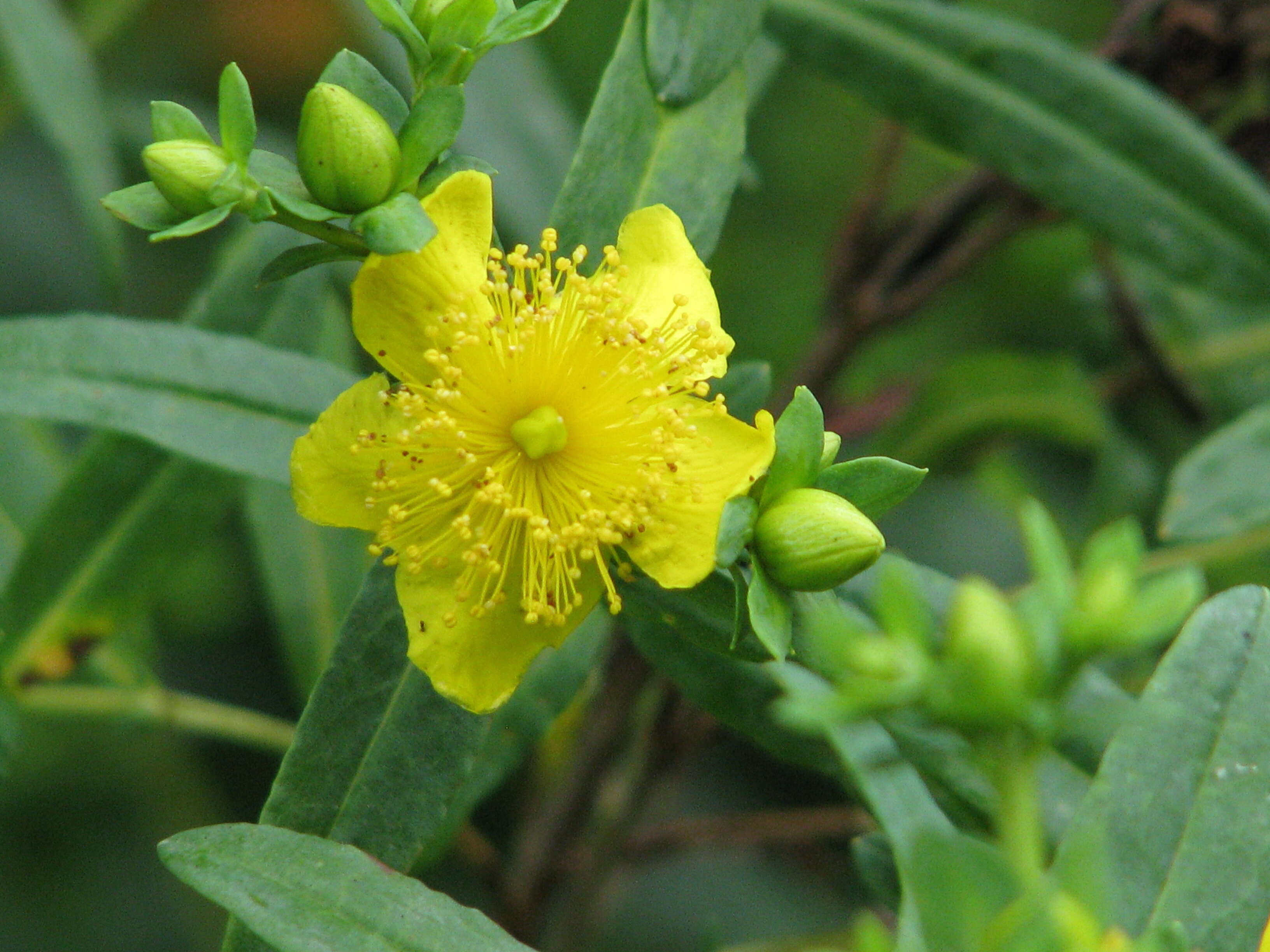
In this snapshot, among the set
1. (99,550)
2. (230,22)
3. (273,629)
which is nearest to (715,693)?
(99,550)

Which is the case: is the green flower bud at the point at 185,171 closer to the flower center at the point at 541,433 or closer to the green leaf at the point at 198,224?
the green leaf at the point at 198,224

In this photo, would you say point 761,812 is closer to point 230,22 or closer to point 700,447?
point 700,447

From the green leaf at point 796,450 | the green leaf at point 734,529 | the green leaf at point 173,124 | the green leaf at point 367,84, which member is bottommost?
the green leaf at point 734,529

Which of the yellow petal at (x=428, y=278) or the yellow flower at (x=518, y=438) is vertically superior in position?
the yellow petal at (x=428, y=278)

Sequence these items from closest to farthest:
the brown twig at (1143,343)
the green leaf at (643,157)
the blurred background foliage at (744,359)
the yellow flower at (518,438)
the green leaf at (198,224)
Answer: the green leaf at (198,224) < the yellow flower at (518,438) < the green leaf at (643,157) < the blurred background foliage at (744,359) < the brown twig at (1143,343)

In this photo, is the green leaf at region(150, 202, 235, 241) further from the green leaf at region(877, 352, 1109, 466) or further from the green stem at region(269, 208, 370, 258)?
the green leaf at region(877, 352, 1109, 466)

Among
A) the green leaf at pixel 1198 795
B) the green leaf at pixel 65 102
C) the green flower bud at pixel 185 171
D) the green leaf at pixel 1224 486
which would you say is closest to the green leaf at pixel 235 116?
the green flower bud at pixel 185 171
